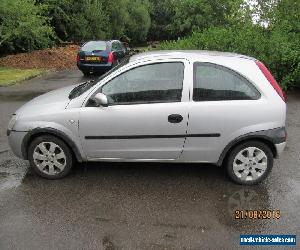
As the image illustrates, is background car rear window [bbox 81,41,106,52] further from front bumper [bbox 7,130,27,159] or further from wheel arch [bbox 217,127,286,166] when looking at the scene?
wheel arch [bbox 217,127,286,166]

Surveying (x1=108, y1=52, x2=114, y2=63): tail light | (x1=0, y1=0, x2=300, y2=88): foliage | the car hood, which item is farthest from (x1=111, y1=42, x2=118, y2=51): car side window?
the car hood

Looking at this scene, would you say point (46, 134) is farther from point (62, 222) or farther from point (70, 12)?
point (70, 12)

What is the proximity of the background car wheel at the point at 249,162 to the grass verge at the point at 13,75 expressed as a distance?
34.2 feet

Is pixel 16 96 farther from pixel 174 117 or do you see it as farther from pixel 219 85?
pixel 219 85

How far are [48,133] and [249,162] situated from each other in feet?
8.90

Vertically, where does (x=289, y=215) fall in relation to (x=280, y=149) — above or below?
below

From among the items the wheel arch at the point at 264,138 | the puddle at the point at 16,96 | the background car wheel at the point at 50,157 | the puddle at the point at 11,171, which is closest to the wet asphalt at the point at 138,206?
the puddle at the point at 11,171

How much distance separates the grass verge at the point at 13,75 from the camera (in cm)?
1398

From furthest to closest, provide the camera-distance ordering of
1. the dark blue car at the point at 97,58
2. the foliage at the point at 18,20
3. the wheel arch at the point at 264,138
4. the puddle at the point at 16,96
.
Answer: the foliage at the point at 18,20 < the dark blue car at the point at 97,58 < the puddle at the point at 16,96 < the wheel arch at the point at 264,138

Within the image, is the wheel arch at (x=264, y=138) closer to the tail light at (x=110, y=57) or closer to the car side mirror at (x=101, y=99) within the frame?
the car side mirror at (x=101, y=99)

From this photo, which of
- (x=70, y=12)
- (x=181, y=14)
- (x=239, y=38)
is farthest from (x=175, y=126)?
(x=181, y=14)

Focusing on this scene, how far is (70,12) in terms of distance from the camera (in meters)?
29.1

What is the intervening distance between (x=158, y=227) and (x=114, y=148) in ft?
4.38

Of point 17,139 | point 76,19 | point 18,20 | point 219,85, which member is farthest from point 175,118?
point 76,19
